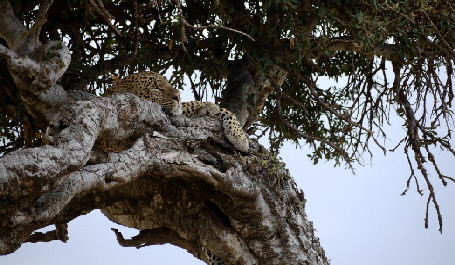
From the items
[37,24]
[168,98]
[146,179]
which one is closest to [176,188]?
[146,179]

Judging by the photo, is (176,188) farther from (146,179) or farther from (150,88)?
(150,88)

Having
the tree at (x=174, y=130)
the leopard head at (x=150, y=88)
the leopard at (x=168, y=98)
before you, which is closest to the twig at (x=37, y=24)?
the tree at (x=174, y=130)

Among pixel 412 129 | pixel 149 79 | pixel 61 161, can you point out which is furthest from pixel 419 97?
pixel 61 161

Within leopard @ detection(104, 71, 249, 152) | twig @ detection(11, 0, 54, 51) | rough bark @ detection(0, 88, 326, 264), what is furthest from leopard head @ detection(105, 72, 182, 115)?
twig @ detection(11, 0, 54, 51)

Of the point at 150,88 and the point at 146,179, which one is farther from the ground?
the point at 150,88

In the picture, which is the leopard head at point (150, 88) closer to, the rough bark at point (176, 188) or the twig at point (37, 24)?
the rough bark at point (176, 188)

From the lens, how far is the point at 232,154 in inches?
233

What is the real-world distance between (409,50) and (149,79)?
127 inches

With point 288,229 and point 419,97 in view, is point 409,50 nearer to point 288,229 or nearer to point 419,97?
point 419,97

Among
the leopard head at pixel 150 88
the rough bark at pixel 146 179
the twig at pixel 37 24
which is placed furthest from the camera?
the leopard head at pixel 150 88

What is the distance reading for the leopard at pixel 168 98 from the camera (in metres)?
6.07

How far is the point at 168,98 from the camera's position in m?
6.55

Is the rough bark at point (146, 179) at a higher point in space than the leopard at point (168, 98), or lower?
lower

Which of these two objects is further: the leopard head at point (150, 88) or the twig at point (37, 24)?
the leopard head at point (150, 88)
